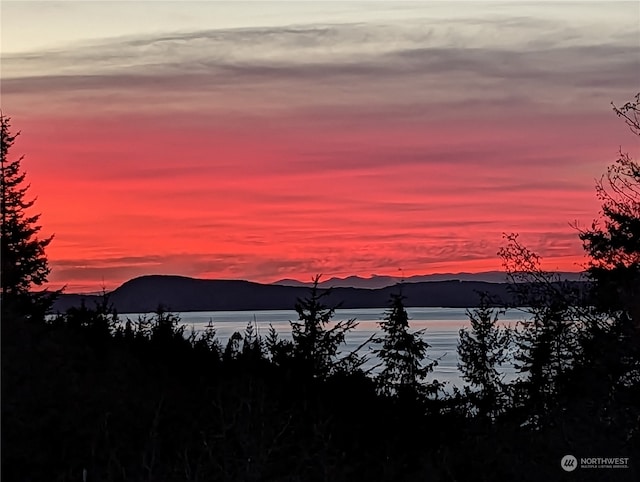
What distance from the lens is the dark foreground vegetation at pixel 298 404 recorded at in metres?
14.6

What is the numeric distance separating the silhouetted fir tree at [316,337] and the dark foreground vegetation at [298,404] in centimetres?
4

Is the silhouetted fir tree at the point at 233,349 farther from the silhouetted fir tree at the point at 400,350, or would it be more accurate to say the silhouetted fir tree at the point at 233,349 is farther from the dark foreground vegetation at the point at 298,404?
the silhouetted fir tree at the point at 400,350

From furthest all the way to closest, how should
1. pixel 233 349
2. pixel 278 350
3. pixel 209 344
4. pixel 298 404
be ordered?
pixel 209 344 → pixel 233 349 → pixel 278 350 → pixel 298 404

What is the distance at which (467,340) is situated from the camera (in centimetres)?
4609

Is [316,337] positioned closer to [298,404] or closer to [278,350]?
[278,350]

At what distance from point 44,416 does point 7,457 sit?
3.35 feet

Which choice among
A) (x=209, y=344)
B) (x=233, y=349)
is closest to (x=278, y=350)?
(x=233, y=349)

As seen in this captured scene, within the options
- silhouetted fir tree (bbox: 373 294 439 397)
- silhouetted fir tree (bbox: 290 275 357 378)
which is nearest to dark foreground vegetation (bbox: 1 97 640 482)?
silhouetted fir tree (bbox: 290 275 357 378)

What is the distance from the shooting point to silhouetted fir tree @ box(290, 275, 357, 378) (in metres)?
23.3

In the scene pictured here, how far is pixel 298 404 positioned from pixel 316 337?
5158 mm

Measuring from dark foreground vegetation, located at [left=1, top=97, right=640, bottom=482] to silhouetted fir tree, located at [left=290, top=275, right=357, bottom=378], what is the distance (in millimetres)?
37

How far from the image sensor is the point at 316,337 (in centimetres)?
2438

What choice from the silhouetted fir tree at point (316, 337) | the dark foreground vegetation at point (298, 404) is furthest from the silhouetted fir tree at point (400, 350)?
the silhouetted fir tree at point (316, 337)

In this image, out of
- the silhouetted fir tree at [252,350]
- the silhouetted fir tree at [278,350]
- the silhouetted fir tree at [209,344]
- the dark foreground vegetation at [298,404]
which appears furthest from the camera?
the silhouetted fir tree at [209,344]
